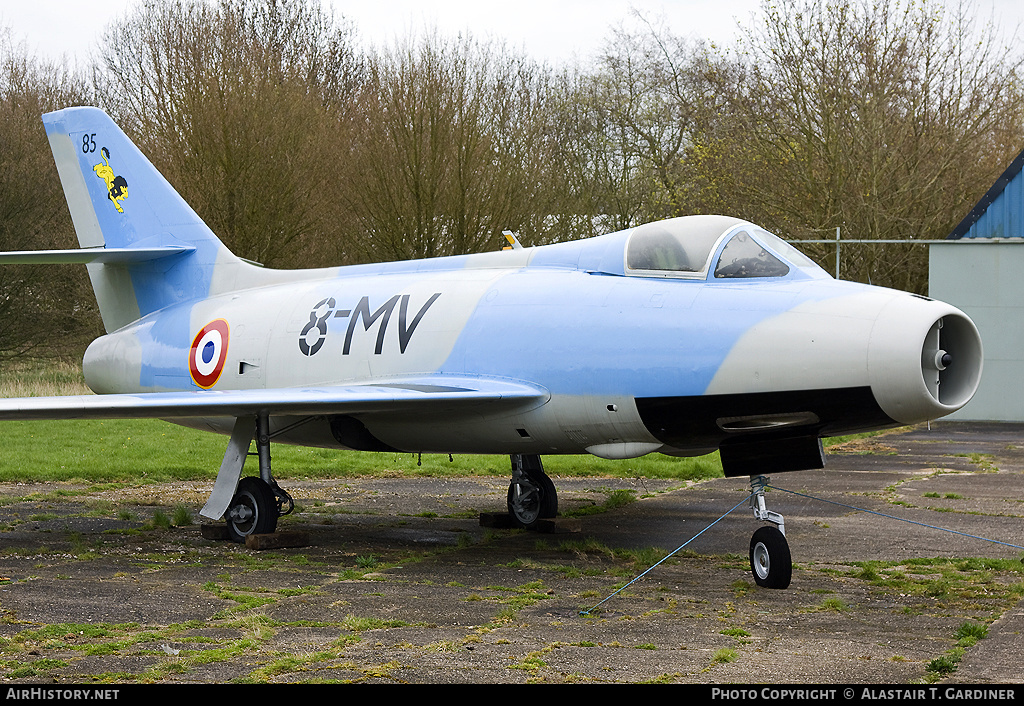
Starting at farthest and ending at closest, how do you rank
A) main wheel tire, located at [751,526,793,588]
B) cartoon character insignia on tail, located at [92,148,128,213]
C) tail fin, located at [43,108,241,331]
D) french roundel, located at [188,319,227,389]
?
cartoon character insignia on tail, located at [92,148,128,213]
tail fin, located at [43,108,241,331]
french roundel, located at [188,319,227,389]
main wheel tire, located at [751,526,793,588]

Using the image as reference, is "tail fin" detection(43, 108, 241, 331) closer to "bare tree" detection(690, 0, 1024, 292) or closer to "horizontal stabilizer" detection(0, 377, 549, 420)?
"horizontal stabilizer" detection(0, 377, 549, 420)

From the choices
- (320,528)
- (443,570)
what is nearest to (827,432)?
(443,570)

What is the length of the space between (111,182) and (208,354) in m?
2.90

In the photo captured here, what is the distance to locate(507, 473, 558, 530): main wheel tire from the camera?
1116cm

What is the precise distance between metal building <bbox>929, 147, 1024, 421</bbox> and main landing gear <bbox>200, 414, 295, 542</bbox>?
16.4m

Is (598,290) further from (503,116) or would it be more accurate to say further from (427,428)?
(503,116)

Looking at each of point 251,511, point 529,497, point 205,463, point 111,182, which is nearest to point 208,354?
point 251,511

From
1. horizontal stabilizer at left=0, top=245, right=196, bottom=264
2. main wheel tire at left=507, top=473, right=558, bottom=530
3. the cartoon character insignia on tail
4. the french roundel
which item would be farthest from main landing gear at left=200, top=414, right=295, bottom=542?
the cartoon character insignia on tail

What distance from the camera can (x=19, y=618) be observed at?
684 centimetres

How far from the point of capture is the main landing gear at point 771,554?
25.8 feet

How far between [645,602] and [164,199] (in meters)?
7.97

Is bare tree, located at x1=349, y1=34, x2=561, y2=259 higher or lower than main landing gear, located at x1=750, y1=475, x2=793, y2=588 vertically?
higher

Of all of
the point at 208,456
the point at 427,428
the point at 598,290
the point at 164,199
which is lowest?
the point at 208,456

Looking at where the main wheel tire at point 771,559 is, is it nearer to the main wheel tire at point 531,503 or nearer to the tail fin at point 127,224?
Answer: the main wheel tire at point 531,503
